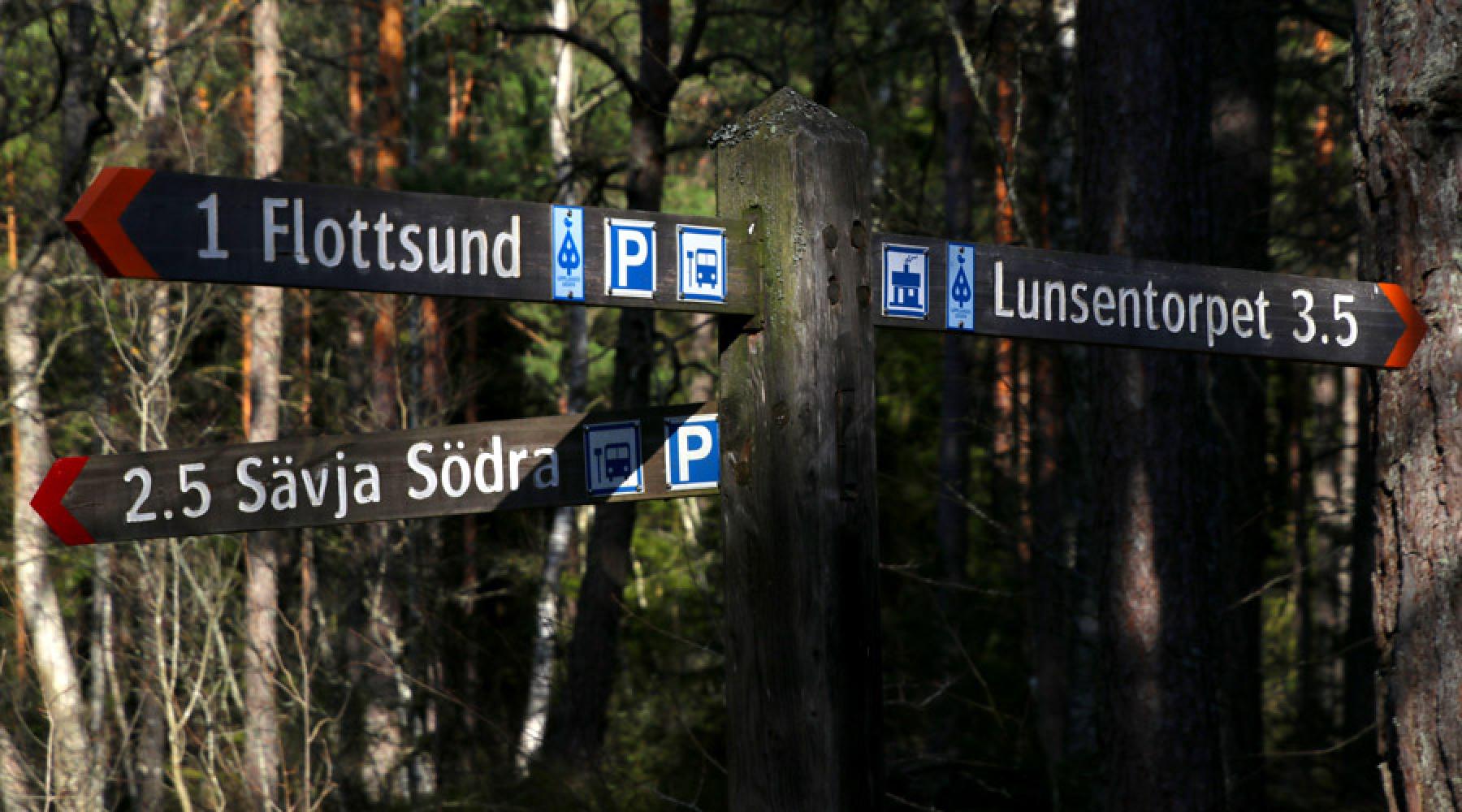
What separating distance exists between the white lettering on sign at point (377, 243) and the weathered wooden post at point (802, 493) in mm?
448

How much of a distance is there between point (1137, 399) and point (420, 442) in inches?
152

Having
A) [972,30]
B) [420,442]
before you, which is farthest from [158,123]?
[420,442]

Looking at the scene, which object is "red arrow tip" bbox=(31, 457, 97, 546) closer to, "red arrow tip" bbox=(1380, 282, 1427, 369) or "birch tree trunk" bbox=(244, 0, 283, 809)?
"red arrow tip" bbox=(1380, 282, 1427, 369)

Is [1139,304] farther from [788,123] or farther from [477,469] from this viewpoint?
[477,469]

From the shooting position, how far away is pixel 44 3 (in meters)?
12.0

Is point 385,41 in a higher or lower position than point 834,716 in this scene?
higher

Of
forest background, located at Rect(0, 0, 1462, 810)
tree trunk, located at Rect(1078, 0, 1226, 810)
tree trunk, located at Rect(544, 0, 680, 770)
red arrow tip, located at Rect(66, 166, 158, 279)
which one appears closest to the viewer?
red arrow tip, located at Rect(66, 166, 158, 279)

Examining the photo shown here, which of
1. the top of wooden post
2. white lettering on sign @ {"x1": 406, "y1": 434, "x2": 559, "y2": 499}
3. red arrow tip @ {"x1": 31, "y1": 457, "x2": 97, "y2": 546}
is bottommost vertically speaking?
red arrow tip @ {"x1": 31, "y1": 457, "x2": 97, "y2": 546}

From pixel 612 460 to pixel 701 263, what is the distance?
449mm

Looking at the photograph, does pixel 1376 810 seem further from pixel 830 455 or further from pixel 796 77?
pixel 796 77

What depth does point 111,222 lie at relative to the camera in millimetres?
1863

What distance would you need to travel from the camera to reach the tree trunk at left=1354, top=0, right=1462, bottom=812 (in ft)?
10.1

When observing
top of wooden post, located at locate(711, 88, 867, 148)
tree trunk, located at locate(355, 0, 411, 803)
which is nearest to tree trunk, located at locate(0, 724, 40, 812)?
tree trunk, located at locate(355, 0, 411, 803)

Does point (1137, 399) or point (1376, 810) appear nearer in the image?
point (1137, 399)
